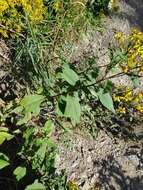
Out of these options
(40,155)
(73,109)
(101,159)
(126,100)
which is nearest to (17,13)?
(126,100)

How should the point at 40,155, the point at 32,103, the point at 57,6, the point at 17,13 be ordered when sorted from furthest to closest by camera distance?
the point at 57,6
the point at 17,13
the point at 40,155
the point at 32,103

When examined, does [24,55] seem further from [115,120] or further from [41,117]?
[115,120]

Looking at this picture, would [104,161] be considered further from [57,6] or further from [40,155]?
[57,6]

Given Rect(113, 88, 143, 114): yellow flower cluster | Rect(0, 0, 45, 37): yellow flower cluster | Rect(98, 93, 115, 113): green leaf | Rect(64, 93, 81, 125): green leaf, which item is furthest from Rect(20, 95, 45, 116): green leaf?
Rect(113, 88, 143, 114): yellow flower cluster

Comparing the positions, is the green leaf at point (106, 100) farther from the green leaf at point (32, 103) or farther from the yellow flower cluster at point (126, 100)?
the yellow flower cluster at point (126, 100)

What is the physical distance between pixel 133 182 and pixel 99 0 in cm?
267

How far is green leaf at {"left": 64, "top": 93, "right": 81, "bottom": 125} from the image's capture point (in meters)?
1.68

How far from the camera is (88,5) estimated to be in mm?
5254

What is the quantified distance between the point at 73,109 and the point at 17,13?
2.61m

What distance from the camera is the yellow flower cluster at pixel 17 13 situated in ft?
13.0

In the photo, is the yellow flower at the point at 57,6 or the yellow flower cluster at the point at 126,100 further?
the yellow flower at the point at 57,6

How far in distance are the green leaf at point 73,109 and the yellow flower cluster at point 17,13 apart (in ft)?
7.47

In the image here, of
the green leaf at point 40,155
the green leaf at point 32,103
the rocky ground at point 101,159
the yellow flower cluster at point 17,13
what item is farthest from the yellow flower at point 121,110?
the green leaf at point 32,103

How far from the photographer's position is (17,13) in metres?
4.15
